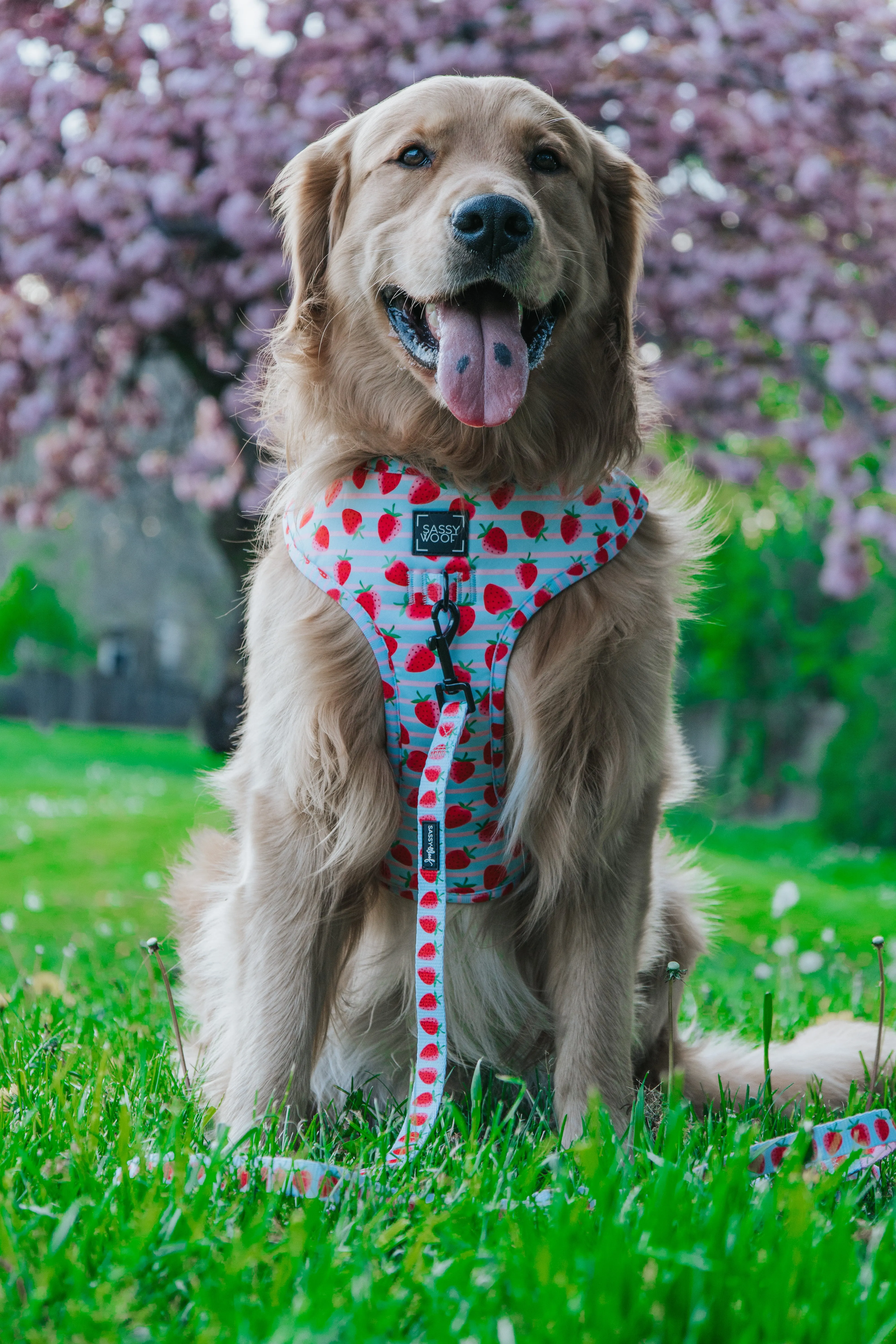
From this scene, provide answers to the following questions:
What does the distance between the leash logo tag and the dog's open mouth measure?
0.72m

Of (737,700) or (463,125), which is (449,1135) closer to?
(463,125)

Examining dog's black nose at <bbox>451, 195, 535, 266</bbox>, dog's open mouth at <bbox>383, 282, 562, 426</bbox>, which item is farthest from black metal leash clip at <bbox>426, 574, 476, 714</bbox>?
Result: dog's black nose at <bbox>451, 195, 535, 266</bbox>

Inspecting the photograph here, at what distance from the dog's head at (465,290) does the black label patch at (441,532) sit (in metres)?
0.12

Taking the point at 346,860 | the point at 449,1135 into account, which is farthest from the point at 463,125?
the point at 449,1135

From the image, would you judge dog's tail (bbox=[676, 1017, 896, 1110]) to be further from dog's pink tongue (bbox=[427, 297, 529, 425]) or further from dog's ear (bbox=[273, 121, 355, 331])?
dog's ear (bbox=[273, 121, 355, 331])

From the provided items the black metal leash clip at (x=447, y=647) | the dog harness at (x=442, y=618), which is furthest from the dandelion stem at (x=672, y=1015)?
the black metal leash clip at (x=447, y=647)

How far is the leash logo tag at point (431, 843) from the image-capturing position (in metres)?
2.06

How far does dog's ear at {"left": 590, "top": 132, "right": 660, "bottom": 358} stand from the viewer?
2455 millimetres

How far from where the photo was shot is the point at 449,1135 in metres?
1.98

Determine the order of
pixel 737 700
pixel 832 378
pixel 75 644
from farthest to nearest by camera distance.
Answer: pixel 75 644 < pixel 737 700 < pixel 832 378

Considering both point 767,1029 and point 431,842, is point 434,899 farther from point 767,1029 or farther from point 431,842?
point 767,1029

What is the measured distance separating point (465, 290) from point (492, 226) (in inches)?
4.8

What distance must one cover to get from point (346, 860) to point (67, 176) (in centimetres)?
613

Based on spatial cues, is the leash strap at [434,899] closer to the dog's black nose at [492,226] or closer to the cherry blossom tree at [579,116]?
the dog's black nose at [492,226]
